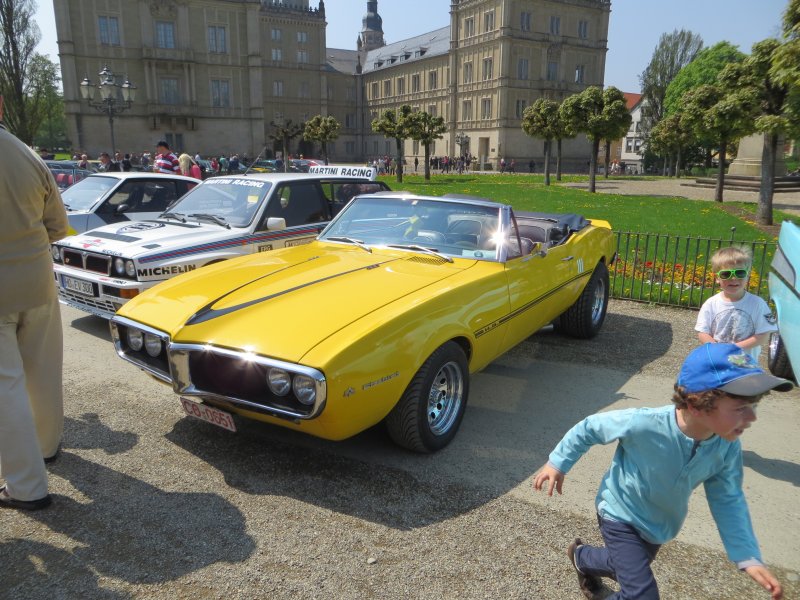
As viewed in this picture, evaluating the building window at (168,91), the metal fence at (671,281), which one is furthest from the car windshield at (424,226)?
the building window at (168,91)

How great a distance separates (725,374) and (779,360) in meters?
4.24

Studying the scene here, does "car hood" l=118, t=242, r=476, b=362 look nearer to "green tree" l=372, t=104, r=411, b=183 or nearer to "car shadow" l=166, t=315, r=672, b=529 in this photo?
"car shadow" l=166, t=315, r=672, b=529

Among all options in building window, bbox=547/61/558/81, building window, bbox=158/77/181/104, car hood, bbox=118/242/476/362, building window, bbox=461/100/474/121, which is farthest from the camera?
building window, bbox=461/100/474/121

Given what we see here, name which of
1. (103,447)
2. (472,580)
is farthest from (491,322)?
(103,447)

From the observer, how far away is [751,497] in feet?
11.6

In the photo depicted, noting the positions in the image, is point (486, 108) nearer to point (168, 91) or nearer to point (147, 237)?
point (168, 91)

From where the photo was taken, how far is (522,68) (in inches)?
2431

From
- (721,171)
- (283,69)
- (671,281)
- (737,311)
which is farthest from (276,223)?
(283,69)

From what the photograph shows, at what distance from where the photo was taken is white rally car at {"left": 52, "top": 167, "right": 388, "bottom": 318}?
593cm

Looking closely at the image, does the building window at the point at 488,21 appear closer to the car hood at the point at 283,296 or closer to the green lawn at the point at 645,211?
the green lawn at the point at 645,211

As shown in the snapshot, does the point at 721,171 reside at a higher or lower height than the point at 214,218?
higher

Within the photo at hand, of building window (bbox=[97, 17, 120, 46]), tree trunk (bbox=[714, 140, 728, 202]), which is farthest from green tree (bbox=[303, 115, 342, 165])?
tree trunk (bbox=[714, 140, 728, 202])

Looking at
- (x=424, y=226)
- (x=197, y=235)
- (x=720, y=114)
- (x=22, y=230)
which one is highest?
(x=720, y=114)

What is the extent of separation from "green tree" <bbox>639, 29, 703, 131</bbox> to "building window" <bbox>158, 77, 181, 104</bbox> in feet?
161
